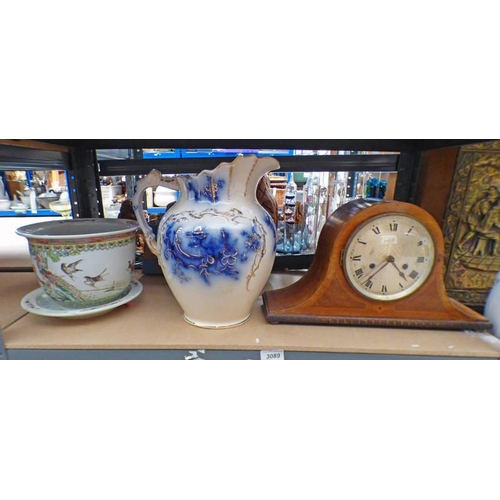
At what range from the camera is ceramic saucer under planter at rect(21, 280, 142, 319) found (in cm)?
47

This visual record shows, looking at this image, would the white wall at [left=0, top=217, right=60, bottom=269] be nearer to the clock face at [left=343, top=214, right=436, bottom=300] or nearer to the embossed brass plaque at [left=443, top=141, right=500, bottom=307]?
the clock face at [left=343, top=214, right=436, bottom=300]

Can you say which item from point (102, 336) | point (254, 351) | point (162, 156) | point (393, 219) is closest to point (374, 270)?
point (393, 219)

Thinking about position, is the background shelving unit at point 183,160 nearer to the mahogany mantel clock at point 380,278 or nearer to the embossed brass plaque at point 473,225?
the embossed brass plaque at point 473,225

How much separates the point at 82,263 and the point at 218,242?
0.22 meters

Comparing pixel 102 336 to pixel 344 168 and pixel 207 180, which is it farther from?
pixel 344 168

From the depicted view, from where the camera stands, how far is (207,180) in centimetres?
45

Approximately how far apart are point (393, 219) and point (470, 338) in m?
0.23

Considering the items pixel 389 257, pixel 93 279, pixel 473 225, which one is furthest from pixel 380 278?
pixel 93 279

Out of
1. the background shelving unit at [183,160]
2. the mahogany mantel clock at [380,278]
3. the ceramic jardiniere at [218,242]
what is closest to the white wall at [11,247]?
the background shelving unit at [183,160]

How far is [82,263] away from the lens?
457mm

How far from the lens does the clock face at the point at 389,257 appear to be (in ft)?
1.56

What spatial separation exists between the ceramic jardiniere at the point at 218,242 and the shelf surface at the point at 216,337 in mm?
46

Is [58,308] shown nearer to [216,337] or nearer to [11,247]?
[216,337]
